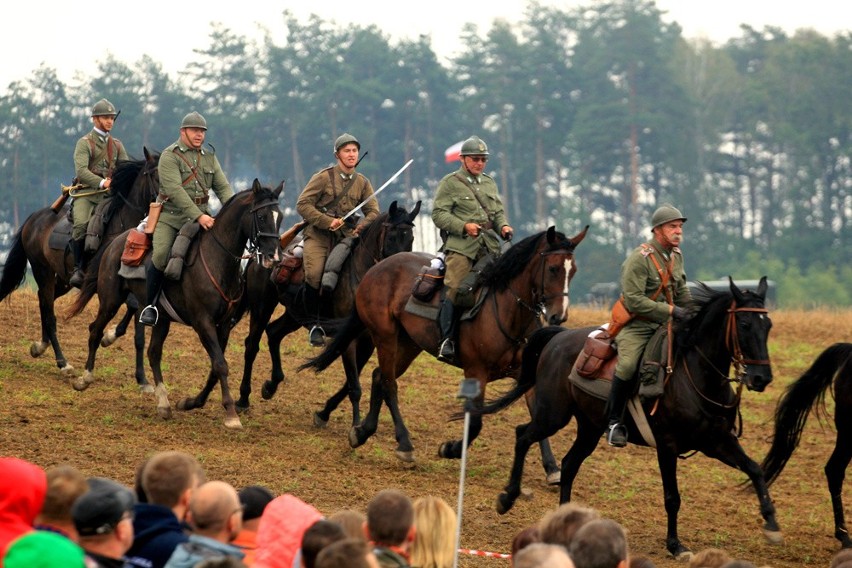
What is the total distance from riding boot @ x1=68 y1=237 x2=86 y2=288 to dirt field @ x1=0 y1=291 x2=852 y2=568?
120 centimetres

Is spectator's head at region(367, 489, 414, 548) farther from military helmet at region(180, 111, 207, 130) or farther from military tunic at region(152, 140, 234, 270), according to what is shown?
military helmet at region(180, 111, 207, 130)

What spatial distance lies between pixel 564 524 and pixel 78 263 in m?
12.1

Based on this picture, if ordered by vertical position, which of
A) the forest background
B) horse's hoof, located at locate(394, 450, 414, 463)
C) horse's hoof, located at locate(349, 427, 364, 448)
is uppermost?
the forest background

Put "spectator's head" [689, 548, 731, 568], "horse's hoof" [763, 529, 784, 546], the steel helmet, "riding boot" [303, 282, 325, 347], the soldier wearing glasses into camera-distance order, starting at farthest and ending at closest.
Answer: "riding boot" [303, 282, 325, 347] → the steel helmet → the soldier wearing glasses → "horse's hoof" [763, 529, 784, 546] → "spectator's head" [689, 548, 731, 568]

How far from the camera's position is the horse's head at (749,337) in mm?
11766

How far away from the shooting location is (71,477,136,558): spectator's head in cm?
626

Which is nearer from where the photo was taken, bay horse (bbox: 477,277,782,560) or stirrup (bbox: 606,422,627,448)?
bay horse (bbox: 477,277,782,560)

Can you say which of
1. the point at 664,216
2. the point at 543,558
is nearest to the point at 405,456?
the point at 664,216

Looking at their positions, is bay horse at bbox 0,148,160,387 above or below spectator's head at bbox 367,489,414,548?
above

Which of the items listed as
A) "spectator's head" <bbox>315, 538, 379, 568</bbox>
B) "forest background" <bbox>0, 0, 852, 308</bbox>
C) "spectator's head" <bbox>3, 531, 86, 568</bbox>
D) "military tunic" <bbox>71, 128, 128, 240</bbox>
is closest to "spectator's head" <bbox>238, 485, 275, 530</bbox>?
"spectator's head" <bbox>315, 538, 379, 568</bbox>

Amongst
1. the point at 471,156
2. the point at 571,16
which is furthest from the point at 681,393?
the point at 571,16

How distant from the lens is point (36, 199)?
2680 inches

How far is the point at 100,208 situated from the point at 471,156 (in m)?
5.20

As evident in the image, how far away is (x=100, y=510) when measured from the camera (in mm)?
6254
